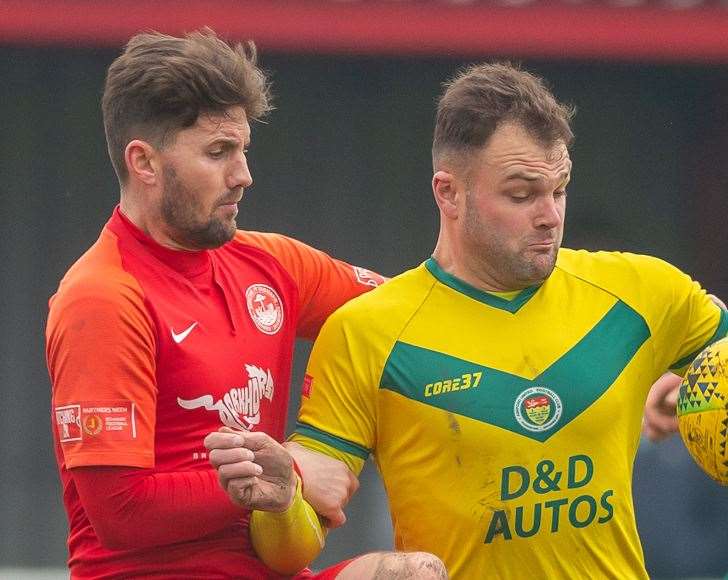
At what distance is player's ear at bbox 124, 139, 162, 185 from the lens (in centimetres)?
374

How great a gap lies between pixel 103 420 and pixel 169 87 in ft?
2.52

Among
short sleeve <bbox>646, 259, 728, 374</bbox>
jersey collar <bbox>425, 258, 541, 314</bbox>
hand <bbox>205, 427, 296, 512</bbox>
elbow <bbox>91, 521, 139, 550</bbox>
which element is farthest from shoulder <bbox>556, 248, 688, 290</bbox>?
elbow <bbox>91, 521, 139, 550</bbox>

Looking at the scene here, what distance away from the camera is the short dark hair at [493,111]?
378 cm

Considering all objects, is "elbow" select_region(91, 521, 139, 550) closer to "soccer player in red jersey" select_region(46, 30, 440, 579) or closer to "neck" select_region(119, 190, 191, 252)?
"soccer player in red jersey" select_region(46, 30, 440, 579)

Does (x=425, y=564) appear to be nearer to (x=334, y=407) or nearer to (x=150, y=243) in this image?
(x=334, y=407)

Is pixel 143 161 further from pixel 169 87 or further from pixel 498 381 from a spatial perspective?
pixel 498 381

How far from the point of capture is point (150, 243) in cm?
374

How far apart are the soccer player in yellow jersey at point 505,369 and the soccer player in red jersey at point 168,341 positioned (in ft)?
0.60

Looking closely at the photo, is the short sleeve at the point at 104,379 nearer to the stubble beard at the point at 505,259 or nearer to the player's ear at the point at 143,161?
the player's ear at the point at 143,161

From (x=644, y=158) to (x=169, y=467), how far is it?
16.8 feet

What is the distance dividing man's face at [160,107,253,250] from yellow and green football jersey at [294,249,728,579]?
354 mm

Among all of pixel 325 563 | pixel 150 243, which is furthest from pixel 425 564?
pixel 325 563

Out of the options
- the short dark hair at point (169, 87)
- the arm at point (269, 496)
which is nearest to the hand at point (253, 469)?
the arm at point (269, 496)

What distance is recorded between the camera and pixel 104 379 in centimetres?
352
